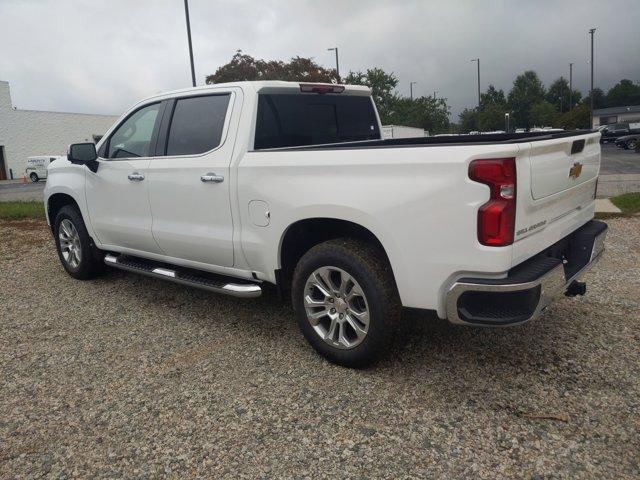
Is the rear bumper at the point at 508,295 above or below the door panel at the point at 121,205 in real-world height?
below

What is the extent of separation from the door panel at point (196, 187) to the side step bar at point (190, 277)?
0.49 feet

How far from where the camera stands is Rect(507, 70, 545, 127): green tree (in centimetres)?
10644

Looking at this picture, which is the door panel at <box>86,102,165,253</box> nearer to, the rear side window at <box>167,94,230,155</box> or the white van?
the rear side window at <box>167,94,230,155</box>

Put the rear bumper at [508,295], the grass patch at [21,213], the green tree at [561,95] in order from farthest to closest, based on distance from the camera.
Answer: the green tree at [561,95] < the grass patch at [21,213] < the rear bumper at [508,295]

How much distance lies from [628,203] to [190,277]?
8.29 m

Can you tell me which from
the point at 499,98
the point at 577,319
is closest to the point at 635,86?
the point at 499,98

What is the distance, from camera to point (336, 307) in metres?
3.49

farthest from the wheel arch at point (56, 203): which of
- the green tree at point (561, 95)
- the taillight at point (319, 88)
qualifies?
the green tree at point (561, 95)

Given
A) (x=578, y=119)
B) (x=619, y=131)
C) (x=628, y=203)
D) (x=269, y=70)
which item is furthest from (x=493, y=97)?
(x=628, y=203)

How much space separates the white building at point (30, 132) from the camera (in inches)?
1576

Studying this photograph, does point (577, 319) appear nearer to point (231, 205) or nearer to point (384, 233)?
point (384, 233)

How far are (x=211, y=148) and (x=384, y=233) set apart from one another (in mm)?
1670

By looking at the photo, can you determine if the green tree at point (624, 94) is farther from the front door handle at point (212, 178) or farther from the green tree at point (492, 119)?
the front door handle at point (212, 178)

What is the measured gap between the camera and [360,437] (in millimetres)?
2836
